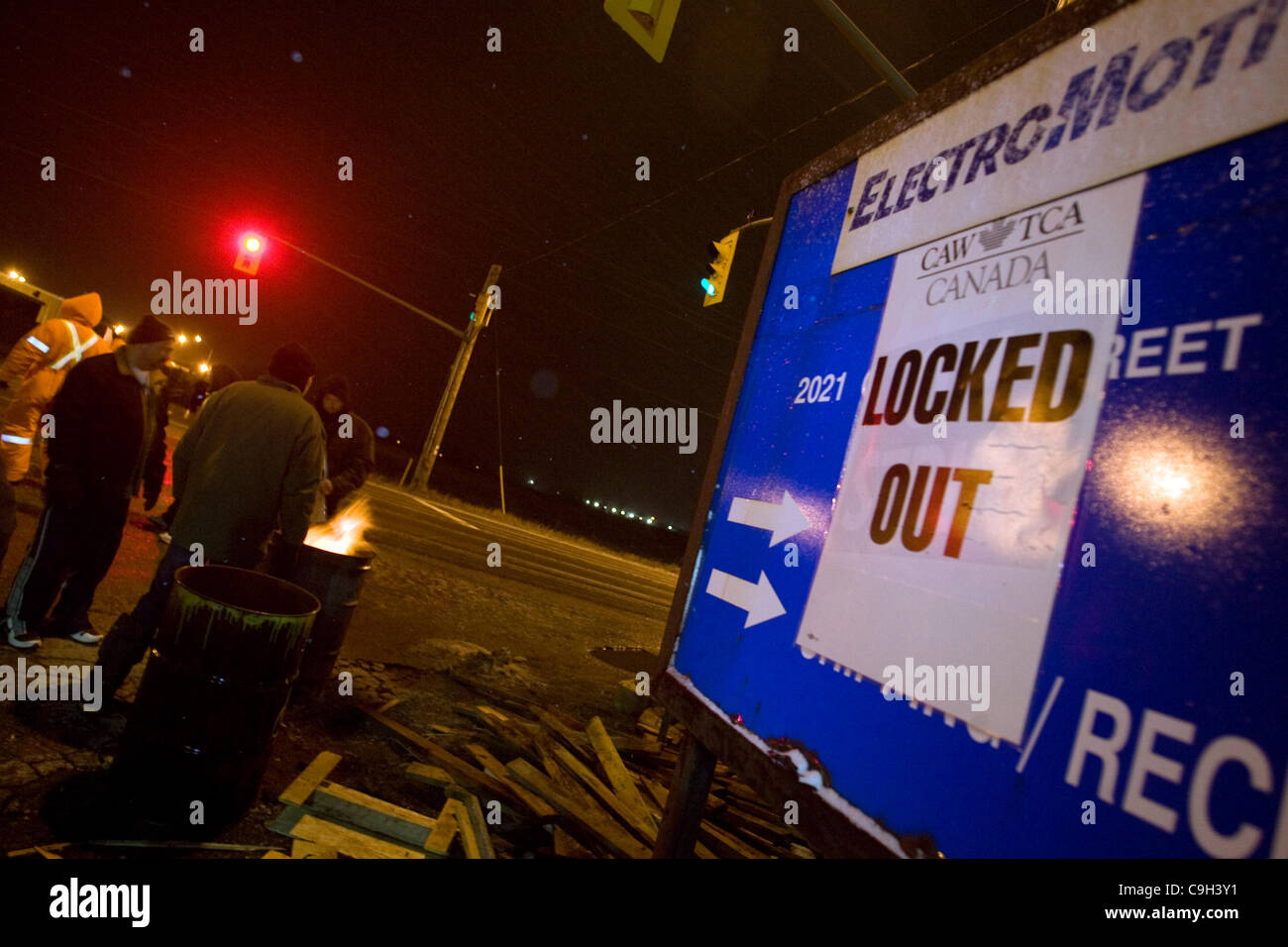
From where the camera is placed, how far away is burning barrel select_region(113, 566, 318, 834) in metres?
2.74

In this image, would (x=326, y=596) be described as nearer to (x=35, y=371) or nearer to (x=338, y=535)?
(x=338, y=535)

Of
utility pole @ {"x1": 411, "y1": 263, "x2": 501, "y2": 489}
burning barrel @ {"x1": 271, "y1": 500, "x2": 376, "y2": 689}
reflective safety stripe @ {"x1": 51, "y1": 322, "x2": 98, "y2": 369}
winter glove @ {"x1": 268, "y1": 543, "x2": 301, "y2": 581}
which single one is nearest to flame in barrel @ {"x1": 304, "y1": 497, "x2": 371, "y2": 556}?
winter glove @ {"x1": 268, "y1": 543, "x2": 301, "y2": 581}

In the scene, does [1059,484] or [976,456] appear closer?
[1059,484]

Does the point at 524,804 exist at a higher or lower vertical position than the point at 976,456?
lower

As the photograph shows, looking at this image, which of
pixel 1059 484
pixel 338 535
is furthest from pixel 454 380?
pixel 1059 484

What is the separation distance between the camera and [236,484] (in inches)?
141

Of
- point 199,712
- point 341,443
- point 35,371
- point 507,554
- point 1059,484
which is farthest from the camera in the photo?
point 507,554

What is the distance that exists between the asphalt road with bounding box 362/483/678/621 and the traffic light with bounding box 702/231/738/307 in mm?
5744

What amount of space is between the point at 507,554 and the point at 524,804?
10.2 m

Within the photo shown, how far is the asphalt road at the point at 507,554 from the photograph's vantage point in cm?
1084

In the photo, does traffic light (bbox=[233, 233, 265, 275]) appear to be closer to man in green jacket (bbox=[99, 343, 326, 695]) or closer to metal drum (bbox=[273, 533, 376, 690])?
man in green jacket (bbox=[99, 343, 326, 695])
